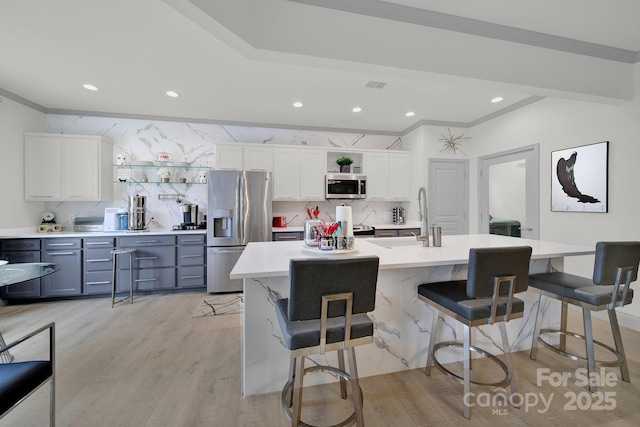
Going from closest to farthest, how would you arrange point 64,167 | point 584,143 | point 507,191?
point 584,143
point 64,167
point 507,191

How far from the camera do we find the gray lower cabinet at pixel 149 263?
3541mm

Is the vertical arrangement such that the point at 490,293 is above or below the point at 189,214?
below

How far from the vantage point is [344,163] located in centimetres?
464

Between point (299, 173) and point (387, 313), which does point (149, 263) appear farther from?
point (387, 313)

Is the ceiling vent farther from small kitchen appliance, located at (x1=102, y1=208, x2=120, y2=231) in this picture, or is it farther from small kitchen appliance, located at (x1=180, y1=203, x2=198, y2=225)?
small kitchen appliance, located at (x1=102, y1=208, x2=120, y2=231)

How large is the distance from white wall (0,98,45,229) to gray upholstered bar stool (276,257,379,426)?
170 inches

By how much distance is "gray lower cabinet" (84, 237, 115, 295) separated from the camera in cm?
343

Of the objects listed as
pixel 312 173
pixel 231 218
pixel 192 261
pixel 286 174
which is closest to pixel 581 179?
pixel 312 173

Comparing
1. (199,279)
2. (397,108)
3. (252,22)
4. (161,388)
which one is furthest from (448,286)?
(199,279)

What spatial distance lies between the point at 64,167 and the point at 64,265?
4.58ft

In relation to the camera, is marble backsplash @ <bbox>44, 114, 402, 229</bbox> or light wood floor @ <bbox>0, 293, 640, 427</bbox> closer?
light wood floor @ <bbox>0, 293, 640, 427</bbox>

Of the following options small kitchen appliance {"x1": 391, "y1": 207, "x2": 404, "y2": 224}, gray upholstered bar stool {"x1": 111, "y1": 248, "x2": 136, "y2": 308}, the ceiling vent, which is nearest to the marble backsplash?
gray upholstered bar stool {"x1": 111, "y1": 248, "x2": 136, "y2": 308}

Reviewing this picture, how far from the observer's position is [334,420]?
1.49 m

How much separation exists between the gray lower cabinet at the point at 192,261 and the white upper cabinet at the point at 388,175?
291 centimetres
